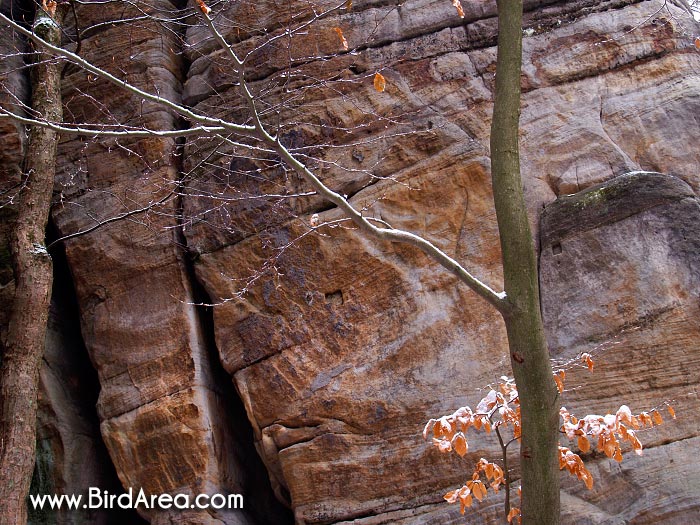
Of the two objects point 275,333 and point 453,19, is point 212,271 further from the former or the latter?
point 453,19

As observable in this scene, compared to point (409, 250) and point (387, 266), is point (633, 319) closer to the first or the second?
point (409, 250)

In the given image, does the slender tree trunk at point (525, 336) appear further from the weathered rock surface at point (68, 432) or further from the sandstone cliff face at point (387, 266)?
the weathered rock surface at point (68, 432)

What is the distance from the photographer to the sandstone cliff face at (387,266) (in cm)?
624

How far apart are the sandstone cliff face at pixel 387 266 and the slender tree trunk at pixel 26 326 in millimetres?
868

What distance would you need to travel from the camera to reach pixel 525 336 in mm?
3459

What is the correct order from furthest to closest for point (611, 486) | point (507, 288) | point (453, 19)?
point (453, 19), point (611, 486), point (507, 288)

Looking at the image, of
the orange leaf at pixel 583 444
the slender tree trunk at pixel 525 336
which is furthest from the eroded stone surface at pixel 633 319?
the slender tree trunk at pixel 525 336

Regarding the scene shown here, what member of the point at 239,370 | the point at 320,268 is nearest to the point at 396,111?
the point at 320,268

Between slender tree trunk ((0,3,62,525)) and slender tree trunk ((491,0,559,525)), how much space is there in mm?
3063

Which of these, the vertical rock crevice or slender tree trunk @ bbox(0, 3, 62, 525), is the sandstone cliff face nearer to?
the vertical rock crevice

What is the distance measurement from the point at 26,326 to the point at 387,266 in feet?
9.85

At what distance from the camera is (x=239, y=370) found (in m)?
6.89

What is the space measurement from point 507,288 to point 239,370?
12.5 feet

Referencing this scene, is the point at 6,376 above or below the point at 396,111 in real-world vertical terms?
below
